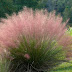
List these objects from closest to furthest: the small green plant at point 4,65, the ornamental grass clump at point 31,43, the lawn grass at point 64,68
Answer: the small green plant at point 4,65 → the ornamental grass clump at point 31,43 → the lawn grass at point 64,68

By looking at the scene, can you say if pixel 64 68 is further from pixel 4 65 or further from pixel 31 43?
pixel 4 65

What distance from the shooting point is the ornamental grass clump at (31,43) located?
4000 mm

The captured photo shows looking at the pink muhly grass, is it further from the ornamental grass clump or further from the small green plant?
the small green plant

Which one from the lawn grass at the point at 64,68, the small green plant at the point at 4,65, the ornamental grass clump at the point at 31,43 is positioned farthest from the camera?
the lawn grass at the point at 64,68

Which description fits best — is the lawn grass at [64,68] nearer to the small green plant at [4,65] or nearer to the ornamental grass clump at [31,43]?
the ornamental grass clump at [31,43]

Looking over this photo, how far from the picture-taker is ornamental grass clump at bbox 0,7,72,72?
4000 millimetres

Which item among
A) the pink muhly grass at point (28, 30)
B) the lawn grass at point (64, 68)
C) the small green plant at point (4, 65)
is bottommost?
the small green plant at point (4, 65)

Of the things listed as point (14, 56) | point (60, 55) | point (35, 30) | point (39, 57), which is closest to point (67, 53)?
point (60, 55)

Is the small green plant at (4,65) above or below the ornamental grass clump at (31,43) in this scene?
below

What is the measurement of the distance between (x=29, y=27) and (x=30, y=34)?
0.54 feet

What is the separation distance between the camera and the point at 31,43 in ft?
13.1

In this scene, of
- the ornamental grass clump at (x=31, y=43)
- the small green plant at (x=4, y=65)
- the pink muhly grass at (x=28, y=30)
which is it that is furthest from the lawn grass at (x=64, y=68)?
the small green plant at (x=4, y=65)

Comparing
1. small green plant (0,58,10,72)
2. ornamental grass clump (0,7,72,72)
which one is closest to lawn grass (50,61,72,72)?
ornamental grass clump (0,7,72,72)

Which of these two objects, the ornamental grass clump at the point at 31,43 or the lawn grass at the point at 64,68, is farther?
the lawn grass at the point at 64,68
